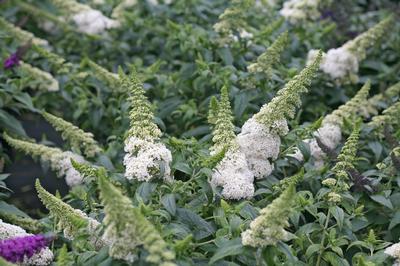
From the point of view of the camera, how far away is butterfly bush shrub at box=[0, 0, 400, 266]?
253 centimetres

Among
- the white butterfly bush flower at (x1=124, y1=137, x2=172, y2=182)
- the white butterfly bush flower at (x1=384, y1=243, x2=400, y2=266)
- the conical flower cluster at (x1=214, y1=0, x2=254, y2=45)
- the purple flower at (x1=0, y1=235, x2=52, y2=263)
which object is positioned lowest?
the purple flower at (x1=0, y1=235, x2=52, y2=263)

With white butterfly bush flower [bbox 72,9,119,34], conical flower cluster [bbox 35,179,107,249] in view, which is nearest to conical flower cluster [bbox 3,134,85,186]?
conical flower cluster [bbox 35,179,107,249]

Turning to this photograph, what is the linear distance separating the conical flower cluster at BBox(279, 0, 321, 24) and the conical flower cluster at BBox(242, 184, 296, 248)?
3031 mm

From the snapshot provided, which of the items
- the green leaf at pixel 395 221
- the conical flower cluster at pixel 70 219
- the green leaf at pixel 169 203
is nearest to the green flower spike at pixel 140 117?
the green leaf at pixel 169 203

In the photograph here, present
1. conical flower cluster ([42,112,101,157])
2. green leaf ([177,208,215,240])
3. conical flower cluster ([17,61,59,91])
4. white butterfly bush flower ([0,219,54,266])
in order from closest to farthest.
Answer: white butterfly bush flower ([0,219,54,266]) → green leaf ([177,208,215,240]) → conical flower cluster ([42,112,101,157]) → conical flower cluster ([17,61,59,91])

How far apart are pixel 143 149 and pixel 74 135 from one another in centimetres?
72

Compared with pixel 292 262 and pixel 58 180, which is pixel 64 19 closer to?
pixel 58 180

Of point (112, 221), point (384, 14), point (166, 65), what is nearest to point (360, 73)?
point (384, 14)

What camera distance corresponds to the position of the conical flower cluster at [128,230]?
7.00ft

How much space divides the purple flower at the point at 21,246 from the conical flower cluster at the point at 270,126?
0.97 metres

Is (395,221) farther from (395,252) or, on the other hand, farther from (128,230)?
(128,230)

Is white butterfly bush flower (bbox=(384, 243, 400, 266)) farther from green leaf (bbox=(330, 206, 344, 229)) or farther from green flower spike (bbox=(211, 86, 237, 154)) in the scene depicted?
green flower spike (bbox=(211, 86, 237, 154))

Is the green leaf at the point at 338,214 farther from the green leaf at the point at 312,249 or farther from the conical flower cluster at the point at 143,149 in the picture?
the conical flower cluster at the point at 143,149

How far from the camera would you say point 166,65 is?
196 inches
